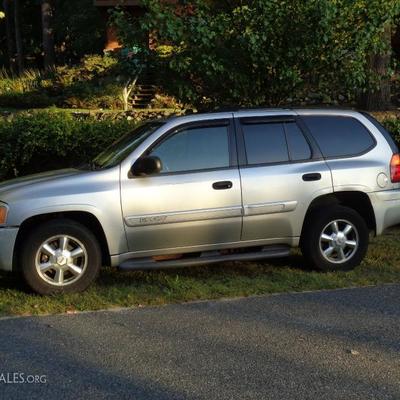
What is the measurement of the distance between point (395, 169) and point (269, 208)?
61.3 inches

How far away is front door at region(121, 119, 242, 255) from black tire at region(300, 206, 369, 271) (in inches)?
31.8

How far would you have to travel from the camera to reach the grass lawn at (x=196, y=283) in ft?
19.1

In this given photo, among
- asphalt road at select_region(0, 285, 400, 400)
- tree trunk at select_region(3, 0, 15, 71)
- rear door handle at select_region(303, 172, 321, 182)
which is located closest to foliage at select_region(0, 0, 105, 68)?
tree trunk at select_region(3, 0, 15, 71)

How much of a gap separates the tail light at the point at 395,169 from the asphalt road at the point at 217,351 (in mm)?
1495

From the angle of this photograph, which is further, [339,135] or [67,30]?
[67,30]

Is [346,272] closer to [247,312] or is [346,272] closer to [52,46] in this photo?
[247,312]

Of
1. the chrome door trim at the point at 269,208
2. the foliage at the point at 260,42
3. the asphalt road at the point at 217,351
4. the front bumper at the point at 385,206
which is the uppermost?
the foliage at the point at 260,42

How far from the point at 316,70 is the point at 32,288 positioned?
4.91 meters

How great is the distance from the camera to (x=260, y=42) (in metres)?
8.06

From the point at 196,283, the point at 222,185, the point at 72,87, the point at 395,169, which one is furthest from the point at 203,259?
the point at 72,87

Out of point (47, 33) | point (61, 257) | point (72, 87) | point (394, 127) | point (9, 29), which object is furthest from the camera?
point (9, 29)

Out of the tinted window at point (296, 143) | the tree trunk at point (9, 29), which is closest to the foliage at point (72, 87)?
the tinted window at point (296, 143)

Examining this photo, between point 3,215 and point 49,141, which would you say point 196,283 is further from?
point 49,141

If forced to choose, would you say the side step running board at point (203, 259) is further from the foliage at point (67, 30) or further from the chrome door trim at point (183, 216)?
the foliage at point (67, 30)
